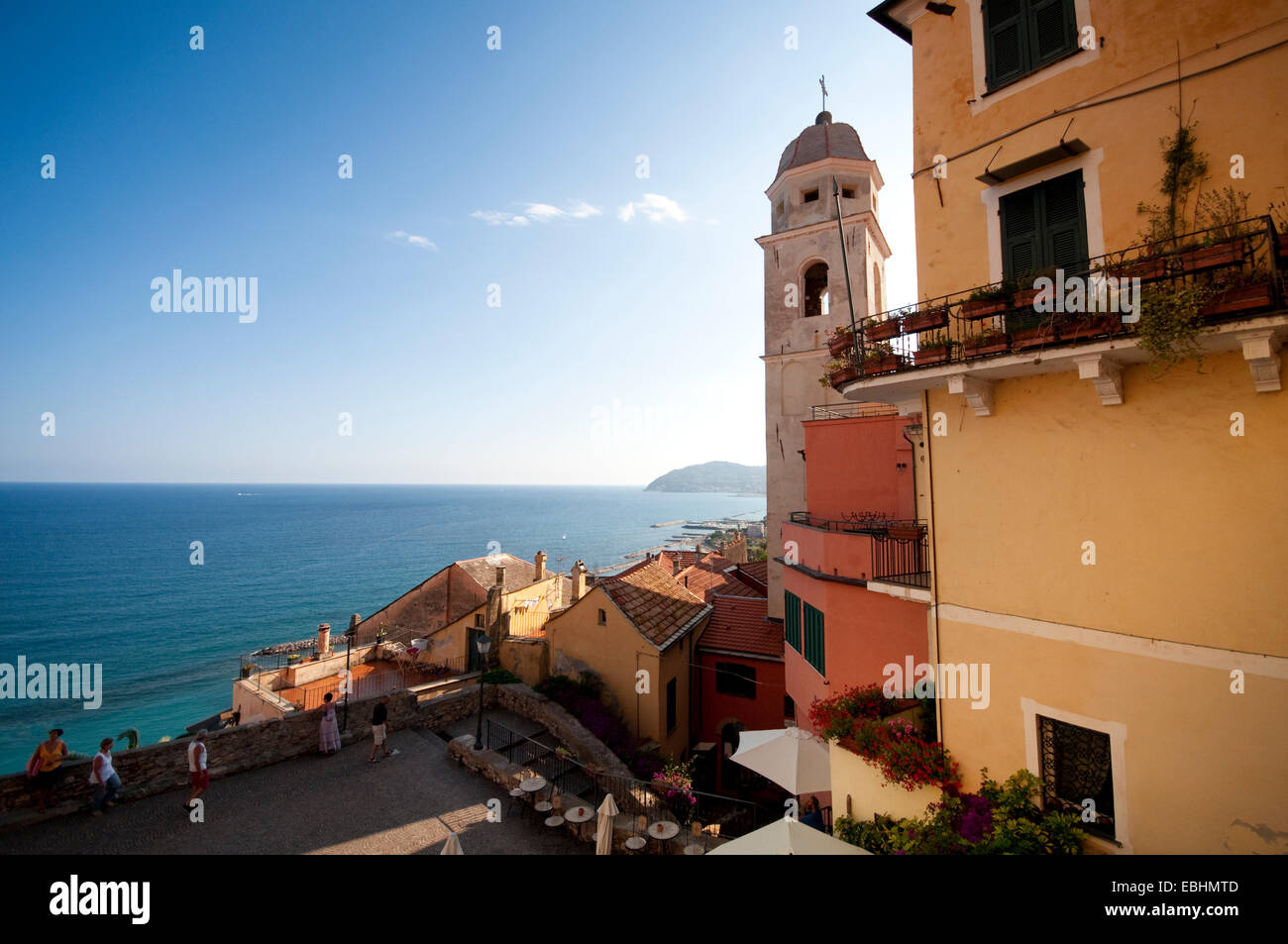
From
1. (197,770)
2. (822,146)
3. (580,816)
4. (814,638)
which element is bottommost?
(580,816)

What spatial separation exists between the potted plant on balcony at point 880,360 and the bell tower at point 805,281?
10.9 m


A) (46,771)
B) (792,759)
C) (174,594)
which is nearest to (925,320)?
(792,759)

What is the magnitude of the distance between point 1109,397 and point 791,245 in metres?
16.7

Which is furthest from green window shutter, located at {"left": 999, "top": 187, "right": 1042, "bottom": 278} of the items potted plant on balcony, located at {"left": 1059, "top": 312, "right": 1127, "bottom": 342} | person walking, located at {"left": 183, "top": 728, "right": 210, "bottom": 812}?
person walking, located at {"left": 183, "top": 728, "right": 210, "bottom": 812}

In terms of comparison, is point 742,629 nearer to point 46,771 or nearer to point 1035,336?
point 1035,336

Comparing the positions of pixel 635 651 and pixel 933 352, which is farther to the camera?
pixel 635 651

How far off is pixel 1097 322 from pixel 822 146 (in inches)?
729

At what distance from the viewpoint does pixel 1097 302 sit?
20.9ft

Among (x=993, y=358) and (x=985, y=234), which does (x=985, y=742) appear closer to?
(x=993, y=358)

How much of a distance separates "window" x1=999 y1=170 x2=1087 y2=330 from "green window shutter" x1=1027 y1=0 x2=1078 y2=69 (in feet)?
5.86

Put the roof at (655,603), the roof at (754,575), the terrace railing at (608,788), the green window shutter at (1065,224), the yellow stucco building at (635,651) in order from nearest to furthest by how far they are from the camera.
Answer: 1. the green window shutter at (1065,224)
2. the terrace railing at (608,788)
3. the yellow stucco building at (635,651)
4. the roof at (655,603)
5. the roof at (754,575)

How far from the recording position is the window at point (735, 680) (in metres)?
20.8

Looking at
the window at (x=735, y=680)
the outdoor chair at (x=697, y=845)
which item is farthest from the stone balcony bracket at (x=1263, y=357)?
the window at (x=735, y=680)

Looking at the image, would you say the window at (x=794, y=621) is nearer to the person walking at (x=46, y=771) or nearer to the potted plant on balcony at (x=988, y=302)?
the potted plant on balcony at (x=988, y=302)
